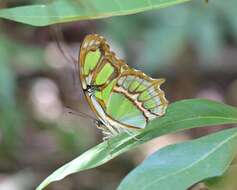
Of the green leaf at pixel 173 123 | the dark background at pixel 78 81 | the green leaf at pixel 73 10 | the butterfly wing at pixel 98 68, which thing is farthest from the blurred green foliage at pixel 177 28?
the green leaf at pixel 73 10

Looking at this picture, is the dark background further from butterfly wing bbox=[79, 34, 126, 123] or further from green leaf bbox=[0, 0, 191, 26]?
green leaf bbox=[0, 0, 191, 26]

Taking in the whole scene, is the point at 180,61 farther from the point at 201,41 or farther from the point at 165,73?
the point at 201,41

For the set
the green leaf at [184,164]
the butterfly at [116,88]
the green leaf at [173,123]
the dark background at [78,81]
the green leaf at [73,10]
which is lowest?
the dark background at [78,81]

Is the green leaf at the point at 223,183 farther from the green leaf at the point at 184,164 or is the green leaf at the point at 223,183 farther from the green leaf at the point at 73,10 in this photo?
the green leaf at the point at 73,10

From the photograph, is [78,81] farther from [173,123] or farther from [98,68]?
[173,123]

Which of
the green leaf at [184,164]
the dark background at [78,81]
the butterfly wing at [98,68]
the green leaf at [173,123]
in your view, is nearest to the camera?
the green leaf at [184,164]
